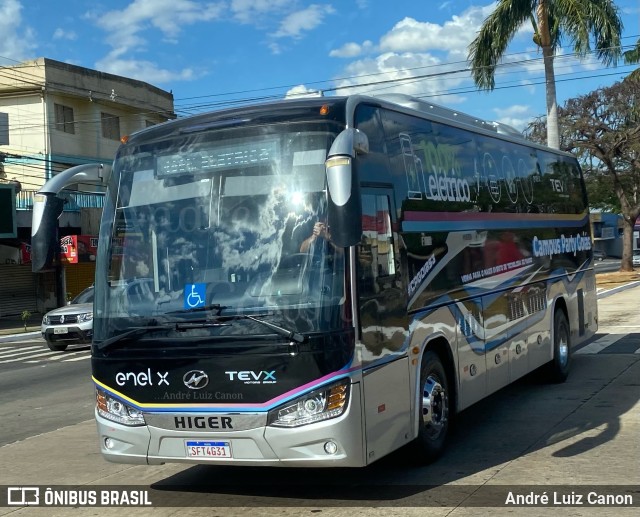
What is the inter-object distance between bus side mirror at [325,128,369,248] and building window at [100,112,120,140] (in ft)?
122

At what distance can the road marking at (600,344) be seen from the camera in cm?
1478

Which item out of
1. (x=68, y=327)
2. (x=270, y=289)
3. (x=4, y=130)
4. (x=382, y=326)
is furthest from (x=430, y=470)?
(x=4, y=130)

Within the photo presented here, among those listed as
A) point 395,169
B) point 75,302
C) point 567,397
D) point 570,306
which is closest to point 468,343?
point 395,169

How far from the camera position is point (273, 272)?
6.09 metres

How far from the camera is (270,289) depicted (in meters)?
6.06

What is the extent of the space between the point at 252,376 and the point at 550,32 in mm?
23490

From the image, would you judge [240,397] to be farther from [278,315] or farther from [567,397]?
[567,397]

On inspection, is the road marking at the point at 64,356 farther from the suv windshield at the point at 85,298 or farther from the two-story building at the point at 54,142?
the two-story building at the point at 54,142

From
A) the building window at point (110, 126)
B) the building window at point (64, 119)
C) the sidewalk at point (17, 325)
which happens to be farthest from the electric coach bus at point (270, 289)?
the building window at point (110, 126)

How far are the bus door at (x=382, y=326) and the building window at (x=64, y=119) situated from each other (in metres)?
34.5

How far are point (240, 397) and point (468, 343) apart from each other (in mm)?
3068

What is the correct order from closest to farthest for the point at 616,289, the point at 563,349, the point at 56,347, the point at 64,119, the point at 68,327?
the point at 563,349
the point at 68,327
the point at 56,347
the point at 616,289
the point at 64,119

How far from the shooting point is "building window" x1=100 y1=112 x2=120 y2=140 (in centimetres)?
4094

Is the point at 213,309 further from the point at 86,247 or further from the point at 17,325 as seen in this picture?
the point at 86,247
